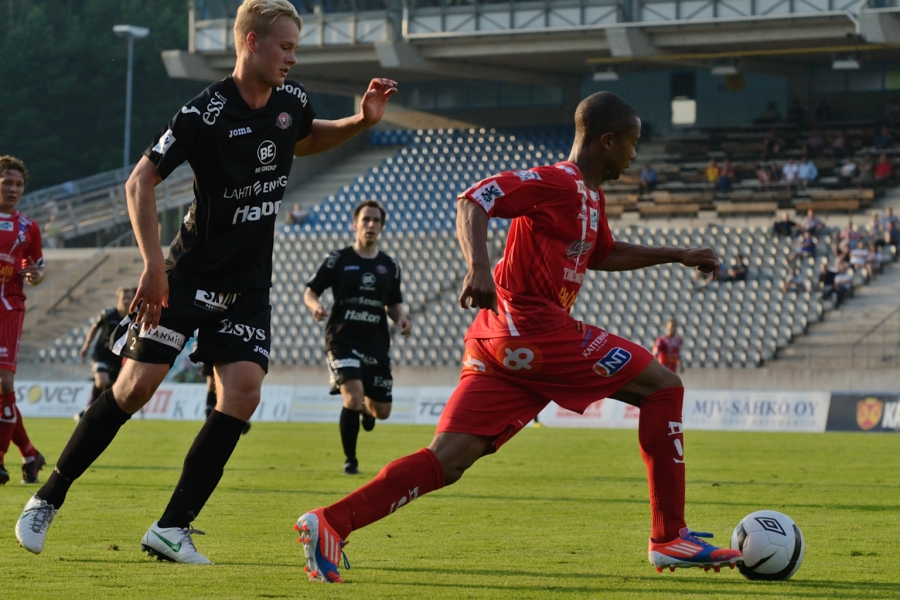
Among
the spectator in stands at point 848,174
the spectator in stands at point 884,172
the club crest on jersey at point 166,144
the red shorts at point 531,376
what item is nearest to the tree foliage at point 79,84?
the spectator in stands at point 848,174

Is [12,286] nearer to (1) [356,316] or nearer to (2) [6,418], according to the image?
(2) [6,418]

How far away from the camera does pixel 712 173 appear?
116 ft

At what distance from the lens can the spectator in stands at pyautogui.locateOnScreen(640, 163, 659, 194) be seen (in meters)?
35.9

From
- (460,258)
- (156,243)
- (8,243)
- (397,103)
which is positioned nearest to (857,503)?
(156,243)

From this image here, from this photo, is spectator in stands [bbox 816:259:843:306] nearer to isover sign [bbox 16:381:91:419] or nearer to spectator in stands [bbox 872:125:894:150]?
→ spectator in stands [bbox 872:125:894:150]

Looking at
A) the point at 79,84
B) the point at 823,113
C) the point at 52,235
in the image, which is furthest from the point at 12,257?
the point at 79,84

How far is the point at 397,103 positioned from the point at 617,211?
11.8 m

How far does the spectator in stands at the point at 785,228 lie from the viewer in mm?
31016

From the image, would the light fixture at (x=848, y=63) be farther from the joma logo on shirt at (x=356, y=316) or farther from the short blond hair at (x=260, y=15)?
the short blond hair at (x=260, y=15)

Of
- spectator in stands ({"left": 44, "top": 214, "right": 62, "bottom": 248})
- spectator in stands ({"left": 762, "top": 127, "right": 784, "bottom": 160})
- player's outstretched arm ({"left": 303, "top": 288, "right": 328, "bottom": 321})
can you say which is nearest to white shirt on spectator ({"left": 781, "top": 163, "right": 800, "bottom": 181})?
spectator in stands ({"left": 762, "top": 127, "right": 784, "bottom": 160})

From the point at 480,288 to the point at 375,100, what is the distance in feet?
4.92

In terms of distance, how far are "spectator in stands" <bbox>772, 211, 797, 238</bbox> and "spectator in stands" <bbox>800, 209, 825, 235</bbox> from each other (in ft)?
0.73

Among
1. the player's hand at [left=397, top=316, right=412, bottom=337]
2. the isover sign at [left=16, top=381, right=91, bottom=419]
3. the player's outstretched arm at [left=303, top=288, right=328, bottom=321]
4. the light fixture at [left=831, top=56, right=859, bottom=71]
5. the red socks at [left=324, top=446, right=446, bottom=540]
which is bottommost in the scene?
the isover sign at [left=16, top=381, right=91, bottom=419]

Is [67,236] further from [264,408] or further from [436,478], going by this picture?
[436,478]
